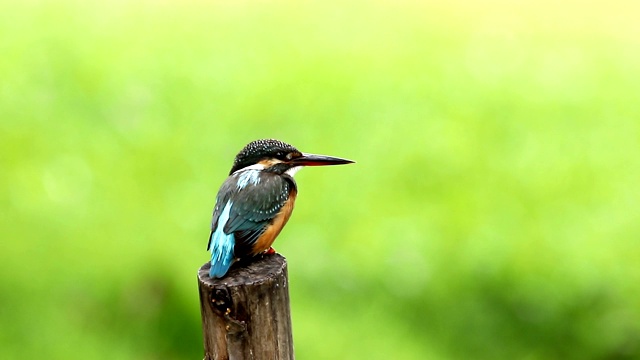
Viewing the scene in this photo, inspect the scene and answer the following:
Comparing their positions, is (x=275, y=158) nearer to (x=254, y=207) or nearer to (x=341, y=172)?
(x=254, y=207)

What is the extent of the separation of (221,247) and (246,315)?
307 mm

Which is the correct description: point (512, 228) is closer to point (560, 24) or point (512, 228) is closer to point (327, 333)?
point (327, 333)

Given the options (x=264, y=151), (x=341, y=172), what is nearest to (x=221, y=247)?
(x=264, y=151)

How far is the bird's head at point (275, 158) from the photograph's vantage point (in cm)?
379

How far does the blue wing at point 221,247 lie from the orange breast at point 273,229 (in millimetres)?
122

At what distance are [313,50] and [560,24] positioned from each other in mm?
2916

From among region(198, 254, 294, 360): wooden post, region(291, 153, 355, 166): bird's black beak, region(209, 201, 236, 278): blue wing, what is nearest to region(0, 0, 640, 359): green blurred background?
region(291, 153, 355, 166): bird's black beak

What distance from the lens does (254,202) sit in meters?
3.60

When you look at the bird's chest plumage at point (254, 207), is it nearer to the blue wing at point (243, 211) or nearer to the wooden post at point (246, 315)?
the blue wing at point (243, 211)

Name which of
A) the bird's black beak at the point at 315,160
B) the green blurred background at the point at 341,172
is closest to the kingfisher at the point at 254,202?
the bird's black beak at the point at 315,160

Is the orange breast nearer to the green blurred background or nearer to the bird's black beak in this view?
the bird's black beak

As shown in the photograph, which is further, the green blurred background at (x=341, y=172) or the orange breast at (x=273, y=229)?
the green blurred background at (x=341, y=172)

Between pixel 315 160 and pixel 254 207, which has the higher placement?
pixel 315 160

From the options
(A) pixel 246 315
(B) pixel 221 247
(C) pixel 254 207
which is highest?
(C) pixel 254 207
